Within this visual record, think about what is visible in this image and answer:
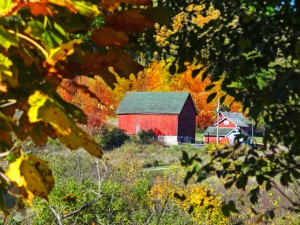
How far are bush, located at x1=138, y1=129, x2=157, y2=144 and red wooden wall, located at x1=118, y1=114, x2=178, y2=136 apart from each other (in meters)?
1.64

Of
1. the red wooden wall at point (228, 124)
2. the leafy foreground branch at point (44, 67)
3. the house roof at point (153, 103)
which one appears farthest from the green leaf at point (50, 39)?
the red wooden wall at point (228, 124)

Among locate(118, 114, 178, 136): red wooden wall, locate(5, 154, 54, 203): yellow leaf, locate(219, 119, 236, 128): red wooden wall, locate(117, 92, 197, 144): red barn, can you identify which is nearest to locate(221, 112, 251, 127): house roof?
locate(219, 119, 236, 128): red wooden wall

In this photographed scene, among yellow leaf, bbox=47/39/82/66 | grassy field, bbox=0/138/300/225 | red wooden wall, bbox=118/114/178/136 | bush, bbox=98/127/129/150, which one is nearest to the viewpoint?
yellow leaf, bbox=47/39/82/66

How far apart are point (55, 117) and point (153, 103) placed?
5189 centimetres

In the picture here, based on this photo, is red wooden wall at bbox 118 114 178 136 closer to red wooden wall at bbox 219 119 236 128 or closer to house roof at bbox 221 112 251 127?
house roof at bbox 221 112 251 127

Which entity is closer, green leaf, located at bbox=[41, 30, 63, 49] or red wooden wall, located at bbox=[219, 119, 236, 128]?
green leaf, located at bbox=[41, 30, 63, 49]

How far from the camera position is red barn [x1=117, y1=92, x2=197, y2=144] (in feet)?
168

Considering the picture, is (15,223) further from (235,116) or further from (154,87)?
(154,87)

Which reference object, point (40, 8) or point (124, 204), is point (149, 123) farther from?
point (40, 8)

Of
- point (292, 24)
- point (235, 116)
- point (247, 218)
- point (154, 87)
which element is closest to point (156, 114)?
point (235, 116)

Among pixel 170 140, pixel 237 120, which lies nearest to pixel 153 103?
pixel 170 140

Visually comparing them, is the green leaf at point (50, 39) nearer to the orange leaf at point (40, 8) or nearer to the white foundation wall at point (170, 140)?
the orange leaf at point (40, 8)

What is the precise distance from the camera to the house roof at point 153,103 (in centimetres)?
5188

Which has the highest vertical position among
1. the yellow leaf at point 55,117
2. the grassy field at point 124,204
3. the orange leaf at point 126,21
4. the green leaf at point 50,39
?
the orange leaf at point 126,21
